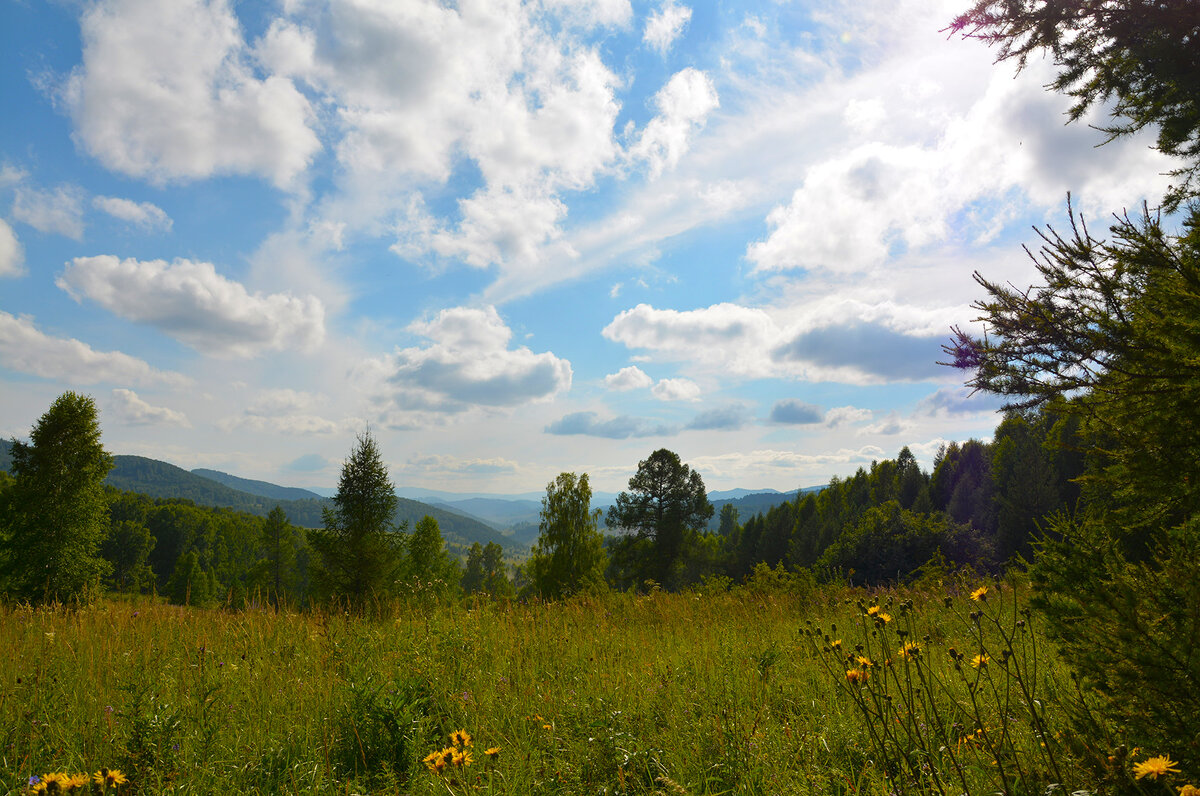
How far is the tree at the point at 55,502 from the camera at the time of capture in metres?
17.4

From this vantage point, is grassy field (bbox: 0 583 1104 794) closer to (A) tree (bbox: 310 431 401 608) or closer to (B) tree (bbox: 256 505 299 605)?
(A) tree (bbox: 310 431 401 608)

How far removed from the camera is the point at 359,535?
19.0 meters

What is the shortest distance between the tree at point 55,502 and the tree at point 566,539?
58.6 feet

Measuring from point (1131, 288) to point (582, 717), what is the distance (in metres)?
4.25

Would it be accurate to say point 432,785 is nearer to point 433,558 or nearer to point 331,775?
point 331,775

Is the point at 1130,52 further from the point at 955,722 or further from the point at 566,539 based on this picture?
the point at 566,539

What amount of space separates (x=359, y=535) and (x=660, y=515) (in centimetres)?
2051

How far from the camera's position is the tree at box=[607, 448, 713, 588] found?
34406 millimetres

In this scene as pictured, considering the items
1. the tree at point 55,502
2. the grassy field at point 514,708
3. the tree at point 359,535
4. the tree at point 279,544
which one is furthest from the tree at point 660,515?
the tree at point 279,544

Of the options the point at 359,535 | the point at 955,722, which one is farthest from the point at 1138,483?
the point at 359,535

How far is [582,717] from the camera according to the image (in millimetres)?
3619

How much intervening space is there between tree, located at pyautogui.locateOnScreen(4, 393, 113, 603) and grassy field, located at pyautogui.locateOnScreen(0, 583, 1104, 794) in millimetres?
16496

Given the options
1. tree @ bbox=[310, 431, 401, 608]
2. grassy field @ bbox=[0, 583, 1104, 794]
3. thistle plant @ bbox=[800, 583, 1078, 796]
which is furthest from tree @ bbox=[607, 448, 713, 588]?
thistle plant @ bbox=[800, 583, 1078, 796]

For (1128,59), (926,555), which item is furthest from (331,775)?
(926,555)
